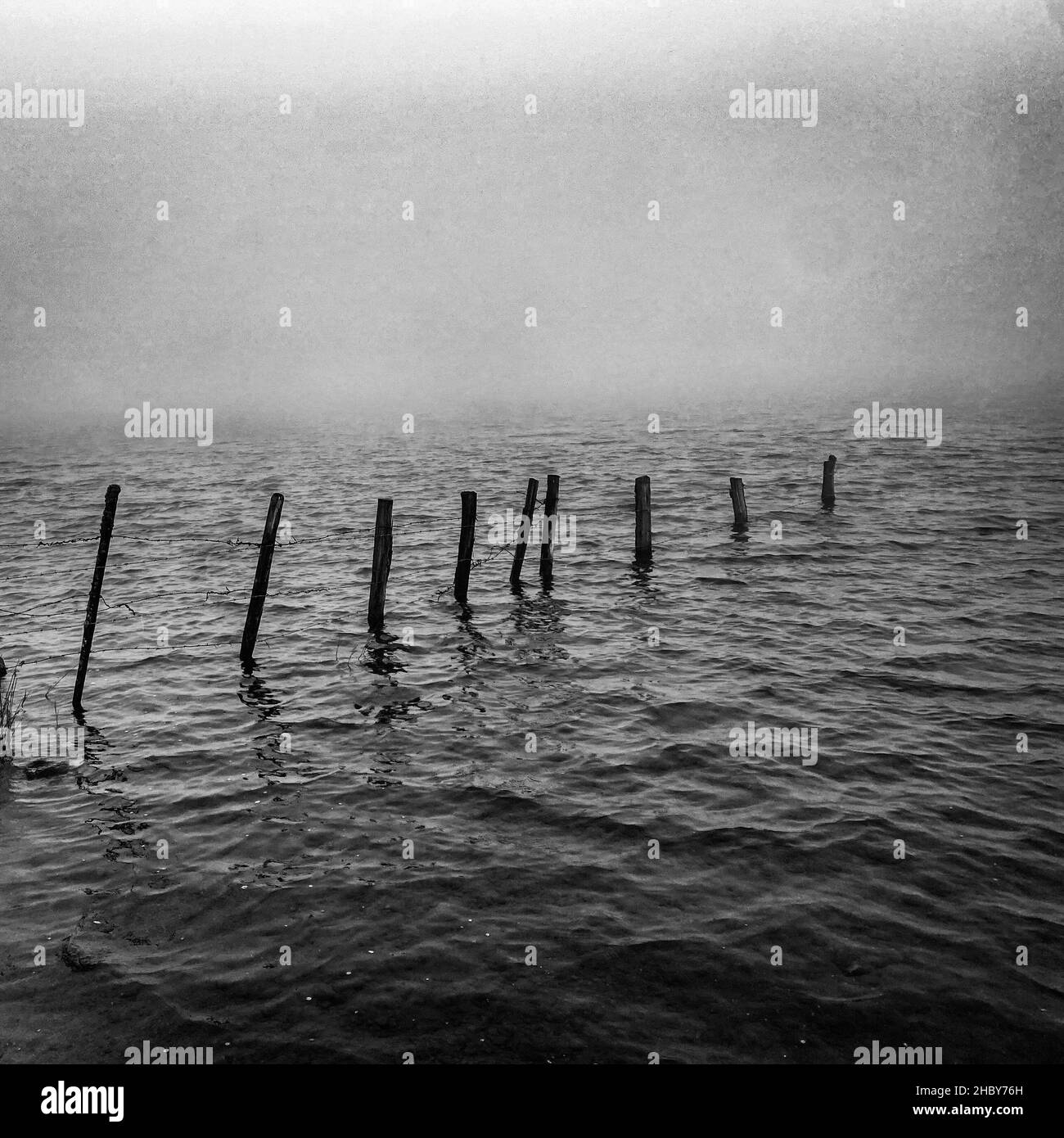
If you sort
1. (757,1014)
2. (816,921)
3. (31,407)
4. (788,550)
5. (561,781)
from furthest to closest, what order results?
1. (31,407)
2. (788,550)
3. (561,781)
4. (816,921)
5. (757,1014)

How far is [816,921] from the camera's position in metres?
10.2

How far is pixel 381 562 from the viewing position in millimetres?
20328

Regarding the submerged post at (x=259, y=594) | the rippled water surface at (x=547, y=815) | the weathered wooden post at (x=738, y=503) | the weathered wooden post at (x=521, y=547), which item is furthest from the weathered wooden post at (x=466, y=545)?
the weathered wooden post at (x=738, y=503)

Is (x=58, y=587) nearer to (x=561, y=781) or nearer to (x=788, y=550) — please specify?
(x=561, y=781)

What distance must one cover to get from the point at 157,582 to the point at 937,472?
123ft

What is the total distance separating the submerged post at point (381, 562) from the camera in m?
19.7

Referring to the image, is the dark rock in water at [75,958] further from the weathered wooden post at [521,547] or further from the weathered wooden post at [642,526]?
the weathered wooden post at [642,526]

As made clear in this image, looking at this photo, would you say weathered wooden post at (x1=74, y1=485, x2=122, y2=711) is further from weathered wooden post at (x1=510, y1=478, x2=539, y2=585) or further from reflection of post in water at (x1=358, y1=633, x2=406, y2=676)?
weathered wooden post at (x1=510, y1=478, x2=539, y2=585)

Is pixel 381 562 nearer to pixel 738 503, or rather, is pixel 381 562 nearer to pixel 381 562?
pixel 381 562

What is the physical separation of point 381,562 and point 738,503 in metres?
15.7

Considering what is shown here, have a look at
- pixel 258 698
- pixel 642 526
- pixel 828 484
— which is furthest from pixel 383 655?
pixel 828 484

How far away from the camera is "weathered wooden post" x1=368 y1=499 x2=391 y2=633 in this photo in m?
19.7

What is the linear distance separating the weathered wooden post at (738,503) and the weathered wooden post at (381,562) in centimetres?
1528

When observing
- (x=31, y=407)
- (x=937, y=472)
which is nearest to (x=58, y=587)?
(x=937, y=472)
